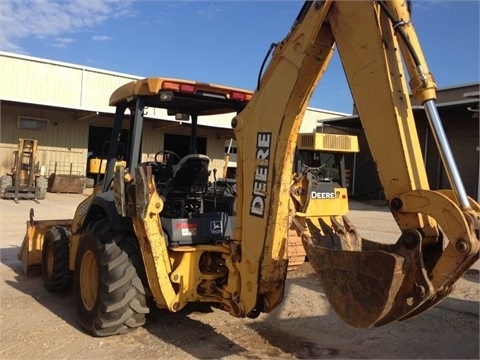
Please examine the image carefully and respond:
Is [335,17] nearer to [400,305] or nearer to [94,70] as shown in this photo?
[400,305]

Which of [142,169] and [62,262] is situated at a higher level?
[142,169]

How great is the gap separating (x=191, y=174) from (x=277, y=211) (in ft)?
4.53

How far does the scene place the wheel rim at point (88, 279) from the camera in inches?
184

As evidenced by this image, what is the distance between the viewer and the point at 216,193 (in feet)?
16.7

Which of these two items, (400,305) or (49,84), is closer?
(400,305)

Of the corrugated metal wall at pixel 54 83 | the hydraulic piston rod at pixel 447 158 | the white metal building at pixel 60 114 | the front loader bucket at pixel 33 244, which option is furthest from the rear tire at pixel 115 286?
the corrugated metal wall at pixel 54 83

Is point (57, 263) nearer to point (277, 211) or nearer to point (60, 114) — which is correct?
Answer: point (277, 211)

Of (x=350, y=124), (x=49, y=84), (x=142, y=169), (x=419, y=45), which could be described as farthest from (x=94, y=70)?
(x=419, y=45)

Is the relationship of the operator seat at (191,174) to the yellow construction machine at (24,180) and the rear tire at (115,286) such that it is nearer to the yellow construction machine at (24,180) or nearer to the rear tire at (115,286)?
the rear tire at (115,286)

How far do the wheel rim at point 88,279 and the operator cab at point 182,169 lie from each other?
A: 793mm

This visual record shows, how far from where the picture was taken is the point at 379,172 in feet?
9.84

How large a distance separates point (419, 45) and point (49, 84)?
65.7ft

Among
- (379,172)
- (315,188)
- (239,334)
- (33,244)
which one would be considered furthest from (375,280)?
(315,188)

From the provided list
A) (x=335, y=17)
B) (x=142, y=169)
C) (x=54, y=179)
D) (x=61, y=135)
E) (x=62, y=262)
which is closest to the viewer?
(x=335, y=17)
